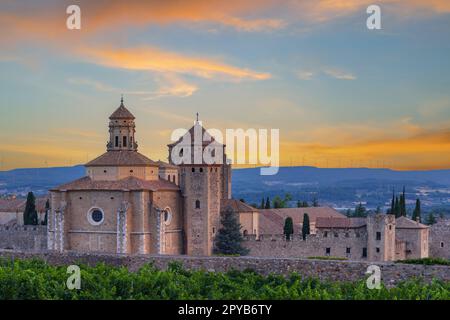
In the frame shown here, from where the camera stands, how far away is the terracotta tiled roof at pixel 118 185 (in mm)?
43781

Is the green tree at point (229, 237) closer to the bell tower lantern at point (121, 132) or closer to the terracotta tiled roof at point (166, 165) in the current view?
the bell tower lantern at point (121, 132)

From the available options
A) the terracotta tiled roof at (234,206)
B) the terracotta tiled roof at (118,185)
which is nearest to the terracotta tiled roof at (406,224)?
the terracotta tiled roof at (234,206)

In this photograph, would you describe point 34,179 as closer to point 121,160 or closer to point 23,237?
point 23,237

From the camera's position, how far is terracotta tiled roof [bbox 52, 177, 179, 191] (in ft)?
144

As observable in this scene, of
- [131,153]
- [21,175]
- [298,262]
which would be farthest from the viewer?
[21,175]

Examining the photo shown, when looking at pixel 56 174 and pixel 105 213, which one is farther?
pixel 56 174

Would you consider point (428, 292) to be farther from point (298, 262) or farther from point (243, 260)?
point (243, 260)

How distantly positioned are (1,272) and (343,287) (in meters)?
9.34

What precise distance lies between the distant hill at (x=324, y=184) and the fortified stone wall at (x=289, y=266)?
99813 millimetres

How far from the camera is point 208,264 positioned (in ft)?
82.0

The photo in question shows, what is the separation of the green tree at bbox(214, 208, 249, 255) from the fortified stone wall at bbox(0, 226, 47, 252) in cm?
1108
